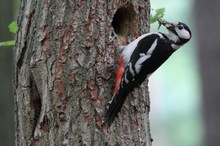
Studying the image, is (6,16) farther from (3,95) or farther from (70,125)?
(70,125)

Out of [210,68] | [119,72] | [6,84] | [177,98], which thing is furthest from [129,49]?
[177,98]

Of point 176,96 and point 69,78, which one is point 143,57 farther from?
point 176,96

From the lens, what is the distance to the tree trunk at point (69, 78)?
368cm

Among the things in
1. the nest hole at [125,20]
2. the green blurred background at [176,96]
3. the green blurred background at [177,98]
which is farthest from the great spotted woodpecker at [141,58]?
the green blurred background at [177,98]

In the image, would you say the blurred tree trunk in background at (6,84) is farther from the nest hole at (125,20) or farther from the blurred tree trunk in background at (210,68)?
the blurred tree trunk in background at (210,68)

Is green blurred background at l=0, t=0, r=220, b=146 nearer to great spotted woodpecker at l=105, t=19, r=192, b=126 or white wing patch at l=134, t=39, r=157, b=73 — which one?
great spotted woodpecker at l=105, t=19, r=192, b=126

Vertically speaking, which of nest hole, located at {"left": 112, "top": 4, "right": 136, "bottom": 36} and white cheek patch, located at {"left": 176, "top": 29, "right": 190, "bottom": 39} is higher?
nest hole, located at {"left": 112, "top": 4, "right": 136, "bottom": 36}

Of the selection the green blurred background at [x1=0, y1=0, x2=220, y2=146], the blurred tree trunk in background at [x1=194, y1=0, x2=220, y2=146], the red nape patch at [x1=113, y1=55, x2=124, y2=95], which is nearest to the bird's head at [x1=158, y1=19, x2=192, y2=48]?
the red nape patch at [x1=113, y1=55, x2=124, y2=95]

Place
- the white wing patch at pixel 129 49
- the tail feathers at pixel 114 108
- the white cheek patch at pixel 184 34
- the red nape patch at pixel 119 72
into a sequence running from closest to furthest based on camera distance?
the tail feathers at pixel 114 108 → the red nape patch at pixel 119 72 → the white wing patch at pixel 129 49 → the white cheek patch at pixel 184 34

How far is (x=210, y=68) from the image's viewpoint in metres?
6.30

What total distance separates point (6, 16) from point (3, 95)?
879 mm

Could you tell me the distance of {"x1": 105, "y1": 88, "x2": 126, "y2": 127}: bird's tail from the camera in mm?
3600

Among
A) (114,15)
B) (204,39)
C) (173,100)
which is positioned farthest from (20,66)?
(173,100)

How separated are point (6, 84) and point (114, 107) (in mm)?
2046
